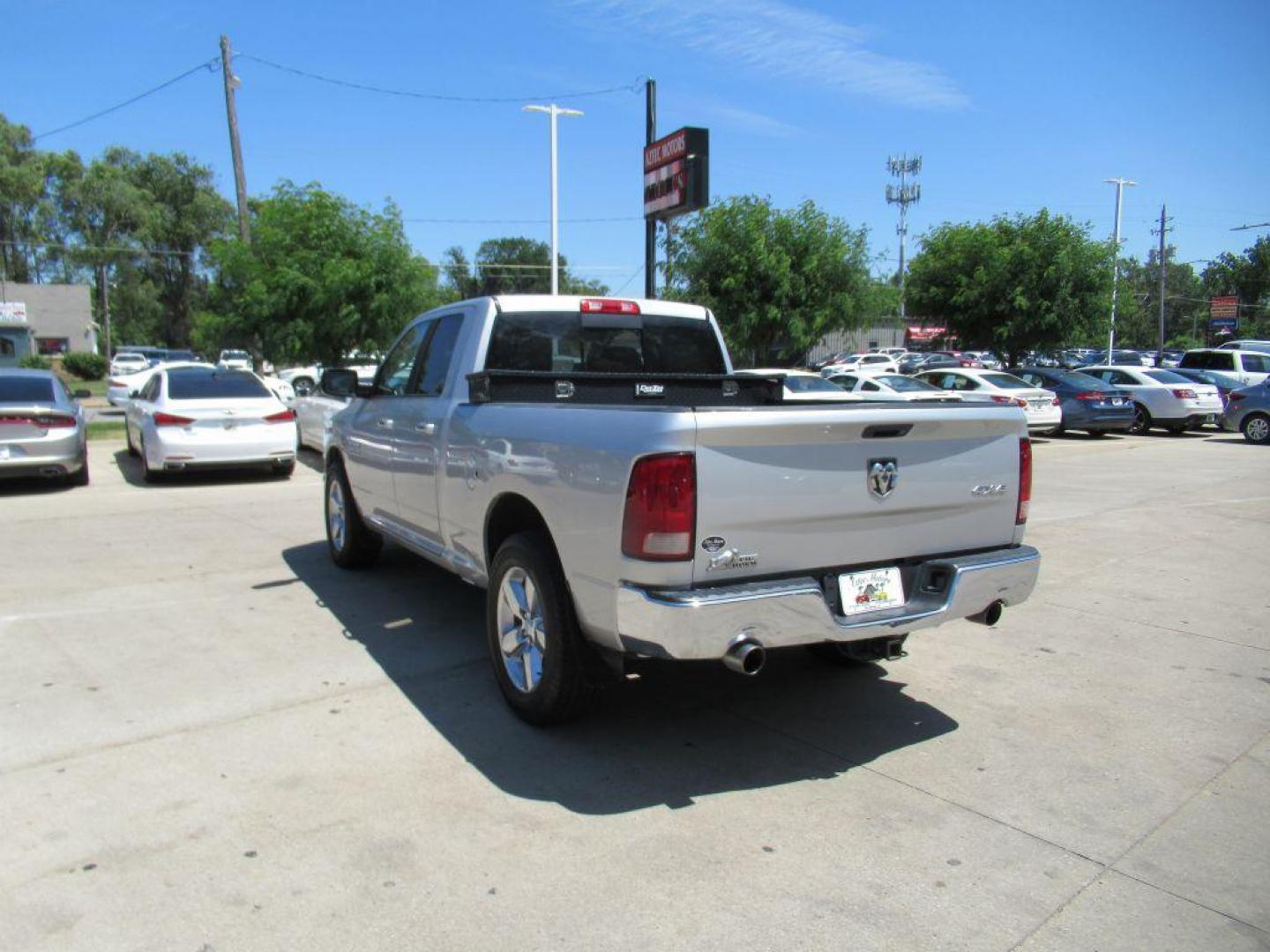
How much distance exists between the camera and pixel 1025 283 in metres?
24.8

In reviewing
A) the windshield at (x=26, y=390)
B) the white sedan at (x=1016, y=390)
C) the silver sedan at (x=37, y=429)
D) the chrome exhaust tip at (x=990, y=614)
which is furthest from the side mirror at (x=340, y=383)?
the white sedan at (x=1016, y=390)

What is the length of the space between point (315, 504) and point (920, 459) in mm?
8333

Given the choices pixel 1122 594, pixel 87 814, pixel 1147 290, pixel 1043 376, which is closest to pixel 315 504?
pixel 87 814

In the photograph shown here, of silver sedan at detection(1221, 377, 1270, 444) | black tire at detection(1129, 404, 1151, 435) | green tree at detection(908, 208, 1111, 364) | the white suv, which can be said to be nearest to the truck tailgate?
silver sedan at detection(1221, 377, 1270, 444)

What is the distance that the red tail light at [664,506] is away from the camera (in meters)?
3.40

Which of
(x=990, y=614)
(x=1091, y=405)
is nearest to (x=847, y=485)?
(x=990, y=614)

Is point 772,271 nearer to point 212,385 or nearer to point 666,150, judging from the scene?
point 666,150

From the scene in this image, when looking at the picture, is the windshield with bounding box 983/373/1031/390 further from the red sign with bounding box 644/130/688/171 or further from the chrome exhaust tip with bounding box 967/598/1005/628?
the chrome exhaust tip with bounding box 967/598/1005/628

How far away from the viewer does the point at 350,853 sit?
327cm

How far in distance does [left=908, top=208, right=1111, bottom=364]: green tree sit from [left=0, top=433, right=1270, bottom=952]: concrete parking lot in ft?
64.8

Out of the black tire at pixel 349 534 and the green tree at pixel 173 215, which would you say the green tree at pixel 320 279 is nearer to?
the black tire at pixel 349 534

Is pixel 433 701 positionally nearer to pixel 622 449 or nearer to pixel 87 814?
pixel 87 814

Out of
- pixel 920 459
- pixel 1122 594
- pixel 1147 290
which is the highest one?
pixel 1147 290

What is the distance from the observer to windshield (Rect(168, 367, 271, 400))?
40.1ft
